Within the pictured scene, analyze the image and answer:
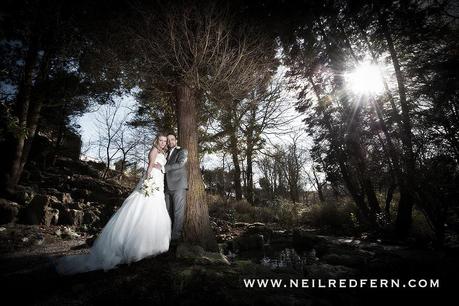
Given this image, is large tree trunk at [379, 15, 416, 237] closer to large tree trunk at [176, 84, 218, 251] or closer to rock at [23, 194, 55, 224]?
large tree trunk at [176, 84, 218, 251]

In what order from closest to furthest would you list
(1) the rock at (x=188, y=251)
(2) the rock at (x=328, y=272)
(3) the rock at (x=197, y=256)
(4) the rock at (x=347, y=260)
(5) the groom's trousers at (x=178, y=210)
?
(2) the rock at (x=328, y=272), (3) the rock at (x=197, y=256), (1) the rock at (x=188, y=251), (5) the groom's trousers at (x=178, y=210), (4) the rock at (x=347, y=260)

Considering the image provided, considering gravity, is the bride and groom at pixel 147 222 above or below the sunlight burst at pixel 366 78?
below

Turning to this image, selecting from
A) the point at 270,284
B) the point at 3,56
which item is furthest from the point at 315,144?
the point at 3,56

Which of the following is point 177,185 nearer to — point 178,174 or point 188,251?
point 178,174

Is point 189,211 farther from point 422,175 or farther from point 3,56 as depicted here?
point 3,56

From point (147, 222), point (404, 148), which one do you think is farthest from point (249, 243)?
point (404, 148)

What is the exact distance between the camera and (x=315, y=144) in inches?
586

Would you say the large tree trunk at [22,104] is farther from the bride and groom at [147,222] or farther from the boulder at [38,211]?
the bride and groom at [147,222]

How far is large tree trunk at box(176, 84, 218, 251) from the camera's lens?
15.9 ft

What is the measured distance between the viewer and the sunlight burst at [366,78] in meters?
9.88

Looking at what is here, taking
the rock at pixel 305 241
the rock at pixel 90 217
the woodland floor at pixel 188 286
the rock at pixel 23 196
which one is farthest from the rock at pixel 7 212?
the rock at pixel 305 241

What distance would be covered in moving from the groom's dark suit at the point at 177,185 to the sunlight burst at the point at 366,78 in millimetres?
8855

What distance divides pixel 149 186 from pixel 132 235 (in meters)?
0.84

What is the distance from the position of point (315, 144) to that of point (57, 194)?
543 inches
